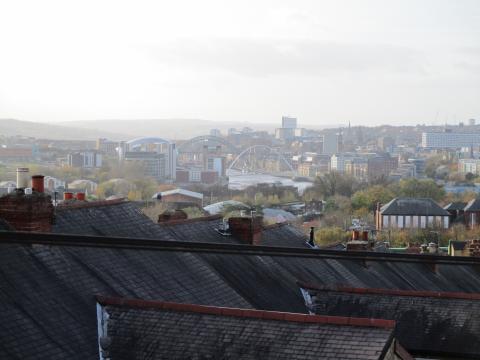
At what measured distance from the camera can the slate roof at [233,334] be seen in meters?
9.70

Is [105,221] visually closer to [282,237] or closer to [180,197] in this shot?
[282,237]

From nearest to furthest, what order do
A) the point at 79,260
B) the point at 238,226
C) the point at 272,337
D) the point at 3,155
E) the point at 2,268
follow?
the point at 272,337 → the point at 2,268 → the point at 79,260 → the point at 238,226 → the point at 3,155

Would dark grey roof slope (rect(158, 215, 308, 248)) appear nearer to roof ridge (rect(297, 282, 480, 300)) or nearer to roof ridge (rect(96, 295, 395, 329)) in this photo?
roof ridge (rect(297, 282, 480, 300))

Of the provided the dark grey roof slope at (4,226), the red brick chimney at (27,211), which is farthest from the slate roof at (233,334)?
the red brick chimney at (27,211)

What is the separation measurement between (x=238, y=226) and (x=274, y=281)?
525cm

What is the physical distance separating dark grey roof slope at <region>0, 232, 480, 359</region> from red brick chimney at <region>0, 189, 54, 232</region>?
1472mm

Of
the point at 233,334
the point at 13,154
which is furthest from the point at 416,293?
the point at 13,154

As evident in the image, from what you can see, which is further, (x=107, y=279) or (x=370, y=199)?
(x=370, y=199)

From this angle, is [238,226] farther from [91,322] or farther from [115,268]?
[91,322]

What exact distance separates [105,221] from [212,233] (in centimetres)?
528

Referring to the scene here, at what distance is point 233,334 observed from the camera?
1030 centimetres

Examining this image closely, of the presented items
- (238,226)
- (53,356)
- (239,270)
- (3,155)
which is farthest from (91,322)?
(3,155)

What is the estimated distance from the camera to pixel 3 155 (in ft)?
614

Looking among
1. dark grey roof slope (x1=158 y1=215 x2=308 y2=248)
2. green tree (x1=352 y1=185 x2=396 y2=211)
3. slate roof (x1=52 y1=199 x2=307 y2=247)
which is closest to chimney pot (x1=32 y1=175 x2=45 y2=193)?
slate roof (x1=52 y1=199 x2=307 y2=247)
